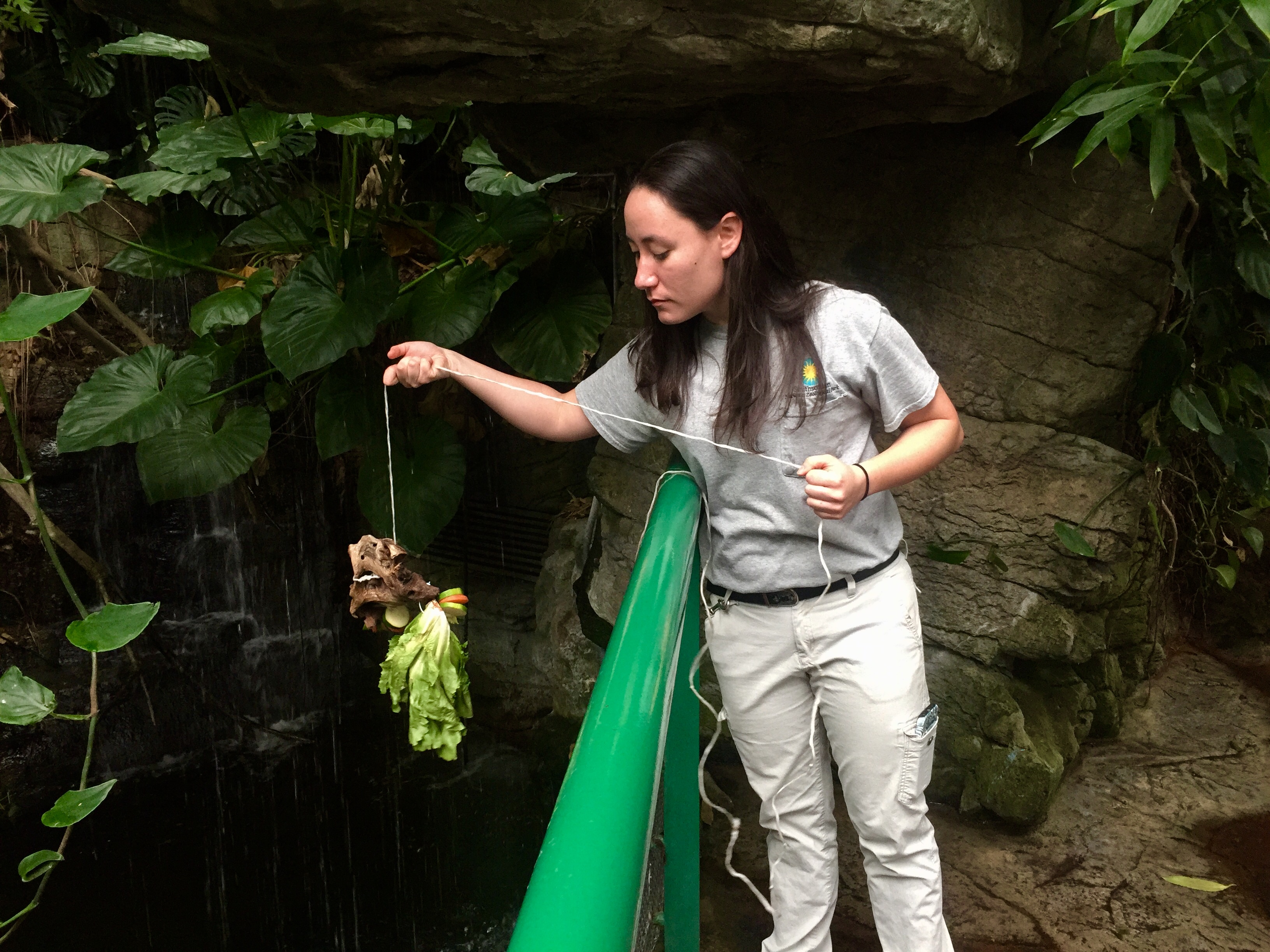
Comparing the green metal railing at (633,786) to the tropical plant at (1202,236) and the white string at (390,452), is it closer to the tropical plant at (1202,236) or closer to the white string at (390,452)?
the white string at (390,452)

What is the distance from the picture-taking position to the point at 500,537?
13.3ft

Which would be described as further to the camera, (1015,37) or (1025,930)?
(1025,930)

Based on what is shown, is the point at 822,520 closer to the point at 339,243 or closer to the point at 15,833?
the point at 339,243

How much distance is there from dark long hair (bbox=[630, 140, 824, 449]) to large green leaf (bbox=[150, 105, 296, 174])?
1919 mm

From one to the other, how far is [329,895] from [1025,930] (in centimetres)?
226

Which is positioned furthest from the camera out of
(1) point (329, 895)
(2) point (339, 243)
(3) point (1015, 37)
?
(1) point (329, 895)

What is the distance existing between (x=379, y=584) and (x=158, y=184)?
2.22m

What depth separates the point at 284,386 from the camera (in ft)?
11.3

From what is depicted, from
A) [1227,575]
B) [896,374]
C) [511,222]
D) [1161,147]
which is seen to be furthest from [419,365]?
[1227,575]

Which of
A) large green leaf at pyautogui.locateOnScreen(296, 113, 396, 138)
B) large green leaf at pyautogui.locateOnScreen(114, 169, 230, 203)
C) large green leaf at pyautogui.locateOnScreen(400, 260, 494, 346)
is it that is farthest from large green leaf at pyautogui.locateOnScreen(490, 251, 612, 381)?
large green leaf at pyautogui.locateOnScreen(114, 169, 230, 203)

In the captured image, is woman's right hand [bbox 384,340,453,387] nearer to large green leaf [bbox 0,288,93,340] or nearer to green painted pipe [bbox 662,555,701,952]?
green painted pipe [bbox 662,555,701,952]

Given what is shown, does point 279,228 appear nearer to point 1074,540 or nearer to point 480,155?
point 480,155

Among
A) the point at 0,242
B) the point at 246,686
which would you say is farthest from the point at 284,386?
the point at 246,686

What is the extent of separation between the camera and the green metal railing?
57 centimetres
